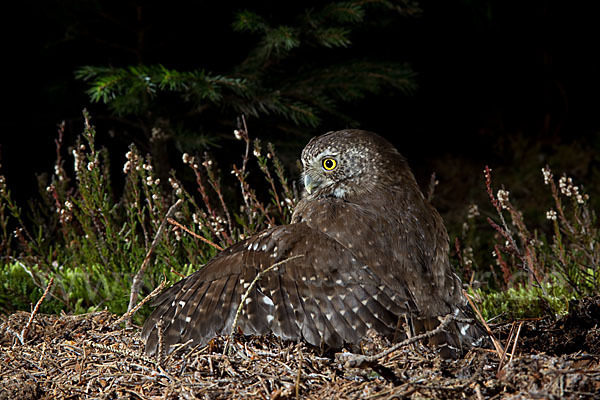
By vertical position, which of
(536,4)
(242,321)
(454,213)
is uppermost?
(536,4)

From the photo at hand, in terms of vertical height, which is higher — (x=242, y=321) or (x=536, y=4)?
(x=536, y=4)

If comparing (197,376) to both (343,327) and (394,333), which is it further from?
(394,333)

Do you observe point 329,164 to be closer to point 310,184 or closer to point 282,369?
point 310,184

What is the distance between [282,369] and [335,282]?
45 centimetres

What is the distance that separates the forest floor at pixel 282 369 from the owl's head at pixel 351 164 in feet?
2.86

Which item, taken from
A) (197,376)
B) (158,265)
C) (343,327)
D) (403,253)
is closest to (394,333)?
(343,327)

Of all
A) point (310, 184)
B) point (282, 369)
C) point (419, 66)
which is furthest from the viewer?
point (419, 66)

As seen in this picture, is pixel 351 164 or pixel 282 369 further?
pixel 351 164

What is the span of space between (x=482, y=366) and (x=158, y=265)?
2.68 meters

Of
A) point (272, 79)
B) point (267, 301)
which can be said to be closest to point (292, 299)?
point (267, 301)

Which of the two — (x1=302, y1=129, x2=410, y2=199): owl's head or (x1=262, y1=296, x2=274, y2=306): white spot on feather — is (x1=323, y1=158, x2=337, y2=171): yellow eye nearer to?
(x1=302, y1=129, x2=410, y2=199): owl's head

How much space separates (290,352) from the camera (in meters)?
2.36

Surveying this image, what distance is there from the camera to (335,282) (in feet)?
8.17

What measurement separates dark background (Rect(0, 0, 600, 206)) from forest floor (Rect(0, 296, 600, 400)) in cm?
358
